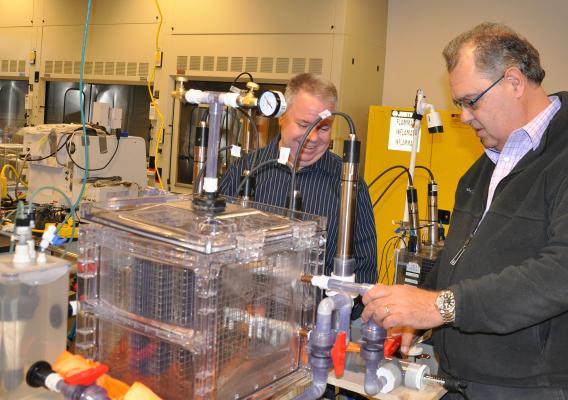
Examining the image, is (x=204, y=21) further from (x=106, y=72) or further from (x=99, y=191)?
(x=99, y=191)

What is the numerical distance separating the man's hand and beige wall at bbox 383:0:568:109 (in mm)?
3436

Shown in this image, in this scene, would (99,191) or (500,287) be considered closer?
(500,287)

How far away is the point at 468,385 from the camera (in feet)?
5.07

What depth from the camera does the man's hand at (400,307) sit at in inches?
47.9

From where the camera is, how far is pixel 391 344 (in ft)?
5.38

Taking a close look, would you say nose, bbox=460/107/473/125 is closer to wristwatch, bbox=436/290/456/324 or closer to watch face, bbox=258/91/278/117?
wristwatch, bbox=436/290/456/324

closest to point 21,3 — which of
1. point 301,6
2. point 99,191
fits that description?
point 301,6

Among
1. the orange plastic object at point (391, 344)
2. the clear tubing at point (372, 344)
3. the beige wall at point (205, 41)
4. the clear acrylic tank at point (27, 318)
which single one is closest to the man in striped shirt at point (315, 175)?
the orange plastic object at point (391, 344)

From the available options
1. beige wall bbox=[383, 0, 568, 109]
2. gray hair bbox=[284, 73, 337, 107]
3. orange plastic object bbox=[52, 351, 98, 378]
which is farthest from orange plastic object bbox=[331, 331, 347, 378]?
beige wall bbox=[383, 0, 568, 109]

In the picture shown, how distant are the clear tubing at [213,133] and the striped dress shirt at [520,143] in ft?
2.72

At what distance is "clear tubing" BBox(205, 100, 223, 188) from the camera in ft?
3.77

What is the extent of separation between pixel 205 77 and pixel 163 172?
87 centimetres

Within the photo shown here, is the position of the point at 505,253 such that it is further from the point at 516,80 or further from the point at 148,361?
the point at 148,361

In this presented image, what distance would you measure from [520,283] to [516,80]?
1.86 feet
